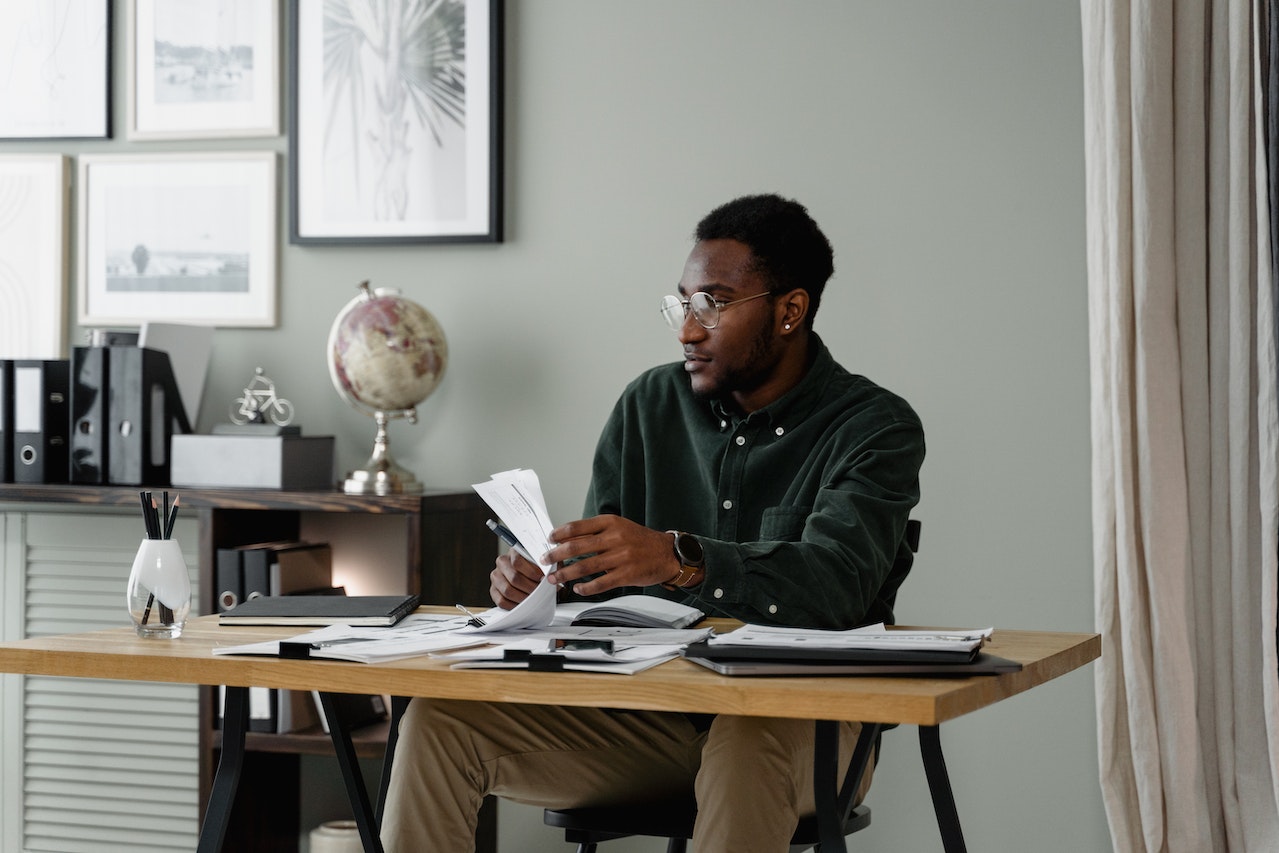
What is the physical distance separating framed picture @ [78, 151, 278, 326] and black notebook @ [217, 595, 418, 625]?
1561mm

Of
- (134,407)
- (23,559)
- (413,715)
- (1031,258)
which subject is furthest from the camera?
(23,559)

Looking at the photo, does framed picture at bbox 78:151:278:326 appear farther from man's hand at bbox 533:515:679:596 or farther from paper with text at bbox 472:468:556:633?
man's hand at bbox 533:515:679:596

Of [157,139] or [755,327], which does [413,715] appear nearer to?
[755,327]

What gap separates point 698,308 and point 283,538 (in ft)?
4.53

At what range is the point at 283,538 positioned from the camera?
10.4 feet

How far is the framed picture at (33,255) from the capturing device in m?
3.45

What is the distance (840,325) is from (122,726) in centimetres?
184

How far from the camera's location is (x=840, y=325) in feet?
9.70

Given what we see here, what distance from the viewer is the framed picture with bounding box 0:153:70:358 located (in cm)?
345

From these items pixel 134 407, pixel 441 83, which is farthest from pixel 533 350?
pixel 134 407

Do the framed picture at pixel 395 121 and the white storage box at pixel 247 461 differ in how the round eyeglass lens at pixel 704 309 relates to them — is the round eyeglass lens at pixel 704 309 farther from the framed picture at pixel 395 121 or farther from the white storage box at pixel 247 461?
the white storage box at pixel 247 461

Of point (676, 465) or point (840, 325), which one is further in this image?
point (840, 325)

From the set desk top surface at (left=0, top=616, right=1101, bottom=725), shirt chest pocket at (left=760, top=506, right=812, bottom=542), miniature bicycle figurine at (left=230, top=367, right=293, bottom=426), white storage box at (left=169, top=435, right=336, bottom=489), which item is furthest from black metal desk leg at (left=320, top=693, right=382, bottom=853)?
miniature bicycle figurine at (left=230, top=367, right=293, bottom=426)

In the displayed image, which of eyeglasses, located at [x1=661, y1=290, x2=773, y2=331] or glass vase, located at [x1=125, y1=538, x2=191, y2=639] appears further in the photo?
eyeglasses, located at [x1=661, y1=290, x2=773, y2=331]
